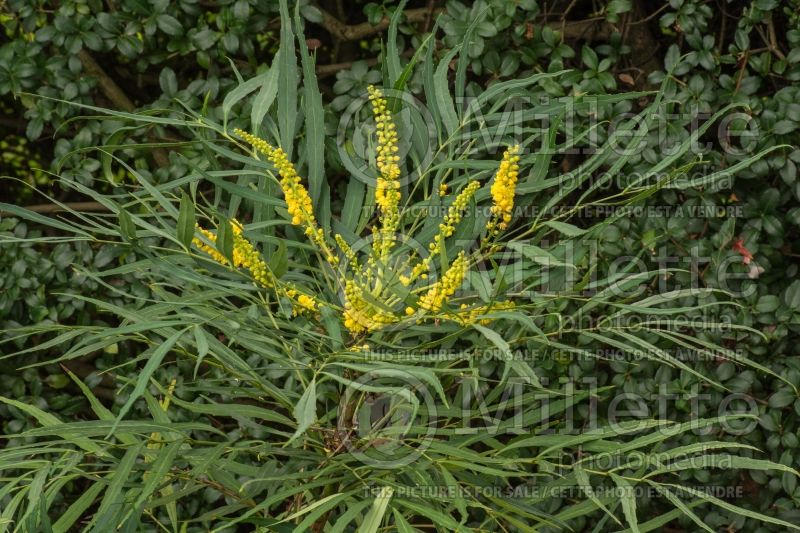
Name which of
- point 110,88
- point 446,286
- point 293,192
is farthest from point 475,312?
point 110,88

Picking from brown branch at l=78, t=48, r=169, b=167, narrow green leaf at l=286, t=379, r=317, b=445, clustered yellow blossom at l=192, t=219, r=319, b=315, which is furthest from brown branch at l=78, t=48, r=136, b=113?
narrow green leaf at l=286, t=379, r=317, b=445

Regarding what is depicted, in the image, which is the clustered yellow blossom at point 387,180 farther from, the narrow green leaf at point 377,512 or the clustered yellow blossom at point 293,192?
the narrow green leaf at point 377,512

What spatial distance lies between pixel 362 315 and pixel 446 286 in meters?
0.12

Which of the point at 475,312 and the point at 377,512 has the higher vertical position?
the point at 475,312

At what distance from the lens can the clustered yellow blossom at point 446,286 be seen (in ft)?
3.31

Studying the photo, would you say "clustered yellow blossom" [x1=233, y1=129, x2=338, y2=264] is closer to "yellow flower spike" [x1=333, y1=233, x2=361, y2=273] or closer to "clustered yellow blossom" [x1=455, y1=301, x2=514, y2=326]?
"yellow flower spike" [x1=333, y1=233, x2=361, y2=273]

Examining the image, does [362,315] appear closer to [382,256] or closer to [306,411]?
[382,256]

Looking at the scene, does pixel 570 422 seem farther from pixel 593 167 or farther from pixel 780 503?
pixel 593 167

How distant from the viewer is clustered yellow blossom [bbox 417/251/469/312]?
1.01 m

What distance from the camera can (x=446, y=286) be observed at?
1.02 m

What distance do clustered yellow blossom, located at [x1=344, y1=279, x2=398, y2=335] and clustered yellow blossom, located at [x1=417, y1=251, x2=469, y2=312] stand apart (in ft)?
0.17

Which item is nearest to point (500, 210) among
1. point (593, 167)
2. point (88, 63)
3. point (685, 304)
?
point (593, 167)

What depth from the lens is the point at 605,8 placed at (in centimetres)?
189

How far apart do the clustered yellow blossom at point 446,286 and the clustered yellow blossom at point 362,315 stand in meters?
0.05
